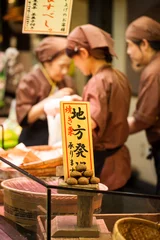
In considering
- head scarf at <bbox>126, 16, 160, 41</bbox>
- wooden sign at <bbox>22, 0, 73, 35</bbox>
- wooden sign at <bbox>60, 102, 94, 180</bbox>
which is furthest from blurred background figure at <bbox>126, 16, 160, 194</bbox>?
wooden sign at <bbox>60, 102, 94, 180</bbox>

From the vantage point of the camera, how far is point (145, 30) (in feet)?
11.2

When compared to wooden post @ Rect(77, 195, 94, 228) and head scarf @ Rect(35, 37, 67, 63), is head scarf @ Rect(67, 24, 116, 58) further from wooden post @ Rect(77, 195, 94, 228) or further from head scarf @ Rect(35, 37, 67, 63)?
wooden post @ Rect(77, 195, 94, 228)

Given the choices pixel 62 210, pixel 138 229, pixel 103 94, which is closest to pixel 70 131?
pixel 62 210

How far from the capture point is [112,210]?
2180mm

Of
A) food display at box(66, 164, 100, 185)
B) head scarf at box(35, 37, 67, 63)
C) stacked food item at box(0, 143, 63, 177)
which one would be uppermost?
head scarf at box(35, 37, 67, 63)

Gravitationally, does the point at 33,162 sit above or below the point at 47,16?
below

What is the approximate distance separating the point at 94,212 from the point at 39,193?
0.81 ft

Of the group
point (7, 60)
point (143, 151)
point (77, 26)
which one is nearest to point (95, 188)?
point (77, 26)

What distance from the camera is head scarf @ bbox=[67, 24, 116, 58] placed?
292cm

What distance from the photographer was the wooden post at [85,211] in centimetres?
188

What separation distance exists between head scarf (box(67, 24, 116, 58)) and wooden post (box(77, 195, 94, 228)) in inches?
49.5

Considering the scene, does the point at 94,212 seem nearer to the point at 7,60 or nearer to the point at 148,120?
the point at 148,120

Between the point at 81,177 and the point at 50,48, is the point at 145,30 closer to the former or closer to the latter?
the point at 50,48

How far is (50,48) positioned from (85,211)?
211 cm
